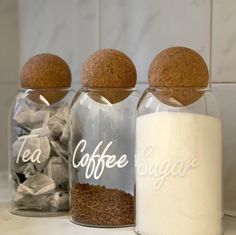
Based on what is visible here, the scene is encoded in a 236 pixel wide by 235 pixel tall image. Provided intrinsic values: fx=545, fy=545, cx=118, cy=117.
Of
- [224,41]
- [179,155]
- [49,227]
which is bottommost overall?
[49,227]

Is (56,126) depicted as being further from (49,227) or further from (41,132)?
(49,227)

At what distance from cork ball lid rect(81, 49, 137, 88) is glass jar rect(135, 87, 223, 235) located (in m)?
0.08

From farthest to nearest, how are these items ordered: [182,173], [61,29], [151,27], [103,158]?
[61,29]
[151,27]
[103,158]
[182,173]

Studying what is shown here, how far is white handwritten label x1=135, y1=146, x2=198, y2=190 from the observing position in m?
0.60

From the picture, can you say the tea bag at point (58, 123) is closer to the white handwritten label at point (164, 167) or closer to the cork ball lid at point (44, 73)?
the cork ball lid at point (44, 73)

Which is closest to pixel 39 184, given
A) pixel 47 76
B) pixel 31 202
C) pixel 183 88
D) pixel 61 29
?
pixel 31 202

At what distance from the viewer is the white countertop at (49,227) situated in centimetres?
66

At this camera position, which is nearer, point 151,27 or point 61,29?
point 151,27

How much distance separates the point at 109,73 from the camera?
2.23ft

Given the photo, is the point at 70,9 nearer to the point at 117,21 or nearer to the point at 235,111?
the point at 117,21

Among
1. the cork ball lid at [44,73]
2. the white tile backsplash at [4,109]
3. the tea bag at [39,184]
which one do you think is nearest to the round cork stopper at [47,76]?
the cork ball lid at [44,73]

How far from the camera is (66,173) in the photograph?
0.77m

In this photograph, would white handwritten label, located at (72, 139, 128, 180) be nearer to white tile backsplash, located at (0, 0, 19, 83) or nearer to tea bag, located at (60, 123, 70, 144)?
tea bag, located at (60, 123, 70, 144)

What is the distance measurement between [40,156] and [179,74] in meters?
0.25
